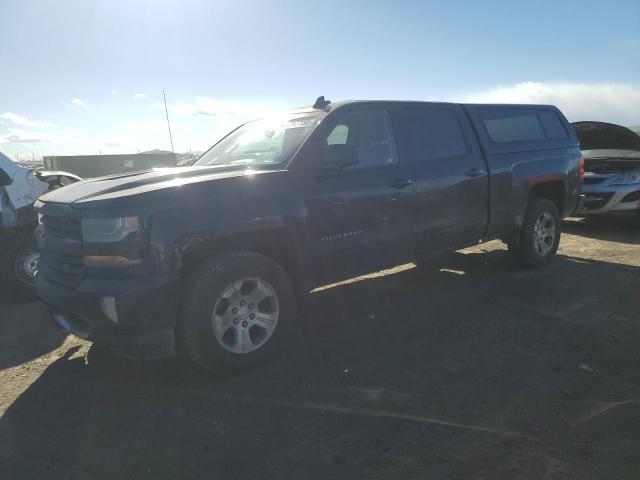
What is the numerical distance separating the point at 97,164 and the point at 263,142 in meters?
17.9

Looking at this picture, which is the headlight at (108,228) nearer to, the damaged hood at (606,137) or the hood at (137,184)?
the hood at (137,184)

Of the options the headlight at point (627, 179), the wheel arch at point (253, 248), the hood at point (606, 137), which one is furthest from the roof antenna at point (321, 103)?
the hood at point (606, 137)

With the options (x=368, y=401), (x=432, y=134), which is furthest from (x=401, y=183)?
(x=368, y=401)

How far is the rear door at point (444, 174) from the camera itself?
4551mm

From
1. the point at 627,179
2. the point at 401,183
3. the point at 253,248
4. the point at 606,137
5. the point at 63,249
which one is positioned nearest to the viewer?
the point at 63,249

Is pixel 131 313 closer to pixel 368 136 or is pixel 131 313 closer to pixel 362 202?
pixel 362 202

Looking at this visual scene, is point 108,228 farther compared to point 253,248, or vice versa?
point 253,248

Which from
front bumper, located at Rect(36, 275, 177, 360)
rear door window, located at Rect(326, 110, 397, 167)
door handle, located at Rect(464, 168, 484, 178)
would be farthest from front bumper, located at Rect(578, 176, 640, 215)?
front bumper, located at Rect(36, 275, 177, 360)

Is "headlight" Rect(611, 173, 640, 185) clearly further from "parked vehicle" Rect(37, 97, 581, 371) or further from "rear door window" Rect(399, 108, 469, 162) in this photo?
"rear door window" Rect(399, 108, 469, 162)

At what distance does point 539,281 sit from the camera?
555 centimetres

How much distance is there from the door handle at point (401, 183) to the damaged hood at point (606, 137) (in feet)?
23.1

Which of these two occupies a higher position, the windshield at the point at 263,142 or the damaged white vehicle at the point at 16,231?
the windshield at the point at 263,142

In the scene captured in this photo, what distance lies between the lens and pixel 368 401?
10.0 feet

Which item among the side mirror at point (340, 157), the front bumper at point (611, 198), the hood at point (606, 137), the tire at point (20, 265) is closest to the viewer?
the side mirror at point (340, 157)
